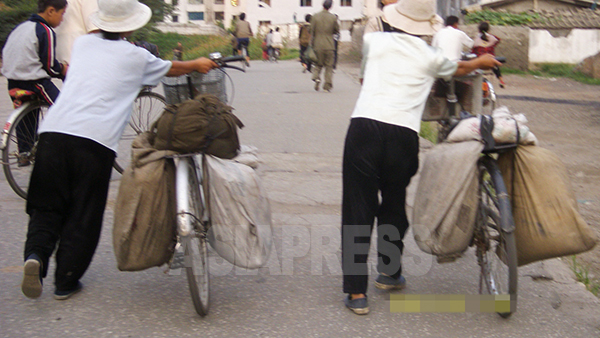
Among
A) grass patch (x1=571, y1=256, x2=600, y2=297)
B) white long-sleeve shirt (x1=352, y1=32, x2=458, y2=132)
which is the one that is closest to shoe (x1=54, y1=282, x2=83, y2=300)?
white long-sleeve shirt (x1=352, y1=32, x2=458, y2=132)

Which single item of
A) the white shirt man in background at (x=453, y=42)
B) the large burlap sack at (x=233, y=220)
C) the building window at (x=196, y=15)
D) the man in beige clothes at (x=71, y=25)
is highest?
the building window at (x=196, y=15)

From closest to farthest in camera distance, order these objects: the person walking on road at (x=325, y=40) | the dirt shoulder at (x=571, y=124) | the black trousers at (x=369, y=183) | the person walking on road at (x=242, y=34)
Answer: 1. the black trousers at (x=369, y=183)
2. the dirt shoulder at (x=571, y=124)
3. the person walking on road at (x=325, y=40)
4. the person walking on road at (x=242, y=34)

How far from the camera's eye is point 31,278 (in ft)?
10.5

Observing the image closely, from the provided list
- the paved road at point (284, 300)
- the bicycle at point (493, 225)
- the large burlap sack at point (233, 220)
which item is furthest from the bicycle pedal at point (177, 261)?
the bicycle at point (493, 225)

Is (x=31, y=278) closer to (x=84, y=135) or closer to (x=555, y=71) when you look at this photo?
(x=84, y=135)

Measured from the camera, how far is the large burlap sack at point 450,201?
10.7 ft

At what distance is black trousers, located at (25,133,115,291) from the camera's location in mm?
3287

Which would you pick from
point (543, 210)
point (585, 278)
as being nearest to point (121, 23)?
point (543, 210)

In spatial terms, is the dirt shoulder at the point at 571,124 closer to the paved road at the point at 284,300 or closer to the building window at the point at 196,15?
the paved road at the point at 284,300

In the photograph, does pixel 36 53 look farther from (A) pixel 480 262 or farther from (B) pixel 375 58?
(A) pixel 480 262

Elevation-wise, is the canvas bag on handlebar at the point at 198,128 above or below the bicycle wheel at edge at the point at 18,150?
above

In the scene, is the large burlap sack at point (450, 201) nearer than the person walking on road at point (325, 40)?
Yes

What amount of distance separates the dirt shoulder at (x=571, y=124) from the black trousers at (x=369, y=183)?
174 cm

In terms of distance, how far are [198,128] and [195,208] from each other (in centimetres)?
46
